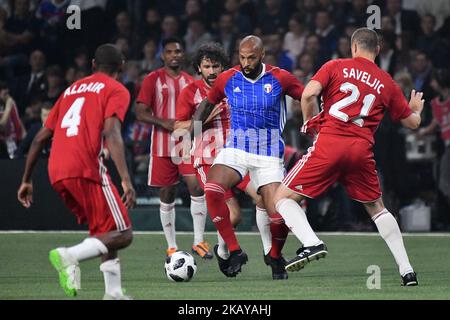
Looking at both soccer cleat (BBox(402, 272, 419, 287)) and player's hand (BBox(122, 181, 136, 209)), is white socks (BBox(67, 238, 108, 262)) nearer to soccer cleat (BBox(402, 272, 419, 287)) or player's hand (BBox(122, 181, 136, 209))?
player's hand (BBox(122, 181, 136, 209))

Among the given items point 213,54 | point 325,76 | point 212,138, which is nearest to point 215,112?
point 212,138

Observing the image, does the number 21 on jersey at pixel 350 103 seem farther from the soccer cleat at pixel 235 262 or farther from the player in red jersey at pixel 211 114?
the player in red jersey at pixel 211 114

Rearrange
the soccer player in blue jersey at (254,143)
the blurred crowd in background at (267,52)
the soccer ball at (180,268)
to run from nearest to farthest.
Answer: the soccer ball at (180,268), the soccer player in blue jersey at (254,143), the blurred crowd in background at (267,52)

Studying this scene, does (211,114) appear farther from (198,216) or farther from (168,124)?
(198,216)

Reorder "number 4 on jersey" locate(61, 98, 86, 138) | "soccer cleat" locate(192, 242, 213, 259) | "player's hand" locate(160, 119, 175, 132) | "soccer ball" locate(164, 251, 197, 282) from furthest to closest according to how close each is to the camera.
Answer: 1. "player's hand" locate(160, 119, 175, 132)
2. "soccer cleat" locate(192, 242, 213, 259)
3. "soccer ball" locate(164, 251, 197, 282)
4. "number 4 on jersey" locate(61, 98, 86, 138)

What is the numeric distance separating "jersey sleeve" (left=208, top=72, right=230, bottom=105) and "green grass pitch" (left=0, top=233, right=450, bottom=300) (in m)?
1.73

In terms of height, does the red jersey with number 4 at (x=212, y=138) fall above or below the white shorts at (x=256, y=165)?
above

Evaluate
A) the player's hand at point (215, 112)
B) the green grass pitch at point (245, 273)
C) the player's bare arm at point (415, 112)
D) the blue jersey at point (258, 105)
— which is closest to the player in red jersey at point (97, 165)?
the green grass pitch at point (245, 273)

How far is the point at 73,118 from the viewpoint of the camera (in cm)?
977

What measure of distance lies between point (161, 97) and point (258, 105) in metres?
3.07

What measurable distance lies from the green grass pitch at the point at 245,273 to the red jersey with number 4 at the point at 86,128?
1081 mm

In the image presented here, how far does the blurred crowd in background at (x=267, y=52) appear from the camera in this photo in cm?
1889

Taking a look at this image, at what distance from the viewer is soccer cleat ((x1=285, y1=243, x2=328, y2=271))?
10609 mm

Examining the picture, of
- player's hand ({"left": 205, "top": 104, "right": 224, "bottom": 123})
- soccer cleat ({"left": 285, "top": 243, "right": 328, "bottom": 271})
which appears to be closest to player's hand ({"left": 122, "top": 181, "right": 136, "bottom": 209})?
soccer cleat ({"left": 285, "top": 243, "right": 328, "bottom": 271})
